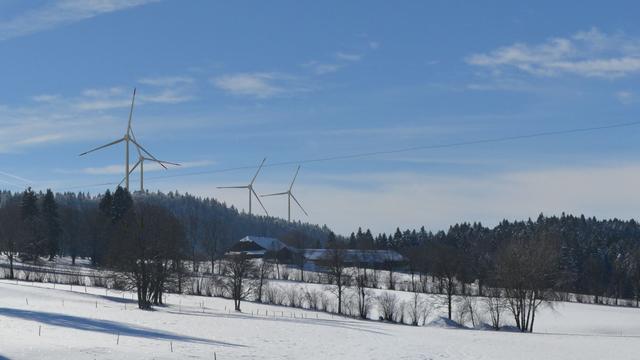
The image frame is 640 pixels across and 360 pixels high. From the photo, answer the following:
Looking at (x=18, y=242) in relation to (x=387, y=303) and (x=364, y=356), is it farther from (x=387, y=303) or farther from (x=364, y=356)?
(x=364, y=356)

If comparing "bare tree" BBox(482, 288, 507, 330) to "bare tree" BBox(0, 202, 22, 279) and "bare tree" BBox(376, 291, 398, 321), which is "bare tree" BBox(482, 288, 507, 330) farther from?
"bare tree" BBox(0, 202, 22, 279)

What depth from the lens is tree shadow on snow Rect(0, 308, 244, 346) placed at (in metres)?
43.8

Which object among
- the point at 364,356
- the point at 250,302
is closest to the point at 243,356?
the point at 364,356

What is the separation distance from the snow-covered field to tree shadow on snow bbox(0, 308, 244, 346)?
63 mm

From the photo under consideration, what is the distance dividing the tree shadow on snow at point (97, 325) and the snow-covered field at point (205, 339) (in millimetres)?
63

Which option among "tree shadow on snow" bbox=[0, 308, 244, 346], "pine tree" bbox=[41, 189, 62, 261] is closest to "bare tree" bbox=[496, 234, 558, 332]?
"tree shadow on snow" bbox=[0, 308, 244, 346]

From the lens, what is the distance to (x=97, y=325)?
47750 millimetres

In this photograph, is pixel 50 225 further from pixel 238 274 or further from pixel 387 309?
pixel 387 309

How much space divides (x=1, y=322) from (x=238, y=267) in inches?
1888

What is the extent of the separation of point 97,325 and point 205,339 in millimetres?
7929

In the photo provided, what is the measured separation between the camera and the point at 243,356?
37.7 m

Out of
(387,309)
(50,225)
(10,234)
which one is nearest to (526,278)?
(387,309)

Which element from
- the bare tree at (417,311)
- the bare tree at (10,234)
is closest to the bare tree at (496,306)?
the bare tree at (417,311)

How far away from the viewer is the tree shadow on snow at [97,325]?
144 ft
